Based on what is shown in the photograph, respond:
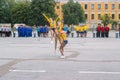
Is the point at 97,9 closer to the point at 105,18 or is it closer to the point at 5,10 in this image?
the point at 105,18

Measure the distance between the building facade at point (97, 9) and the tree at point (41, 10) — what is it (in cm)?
2539

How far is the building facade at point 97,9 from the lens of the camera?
5000 inches

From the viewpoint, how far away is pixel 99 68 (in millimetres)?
14594

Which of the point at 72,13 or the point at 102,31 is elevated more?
A: the point at 72,13

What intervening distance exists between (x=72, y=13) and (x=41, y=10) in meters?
14.9

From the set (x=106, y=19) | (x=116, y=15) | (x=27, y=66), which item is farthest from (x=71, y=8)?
(x=27, y=66)

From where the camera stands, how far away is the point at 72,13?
369 ft

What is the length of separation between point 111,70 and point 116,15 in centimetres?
11629

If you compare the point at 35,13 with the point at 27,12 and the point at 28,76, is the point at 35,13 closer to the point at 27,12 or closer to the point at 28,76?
the point at 27,12

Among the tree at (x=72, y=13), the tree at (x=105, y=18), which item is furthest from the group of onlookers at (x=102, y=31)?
the tree at (x=105, y=18)

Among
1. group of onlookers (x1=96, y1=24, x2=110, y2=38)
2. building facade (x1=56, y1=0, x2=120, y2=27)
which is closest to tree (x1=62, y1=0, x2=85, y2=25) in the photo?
building facade (x1=56, y1=0, x2=120, y2=27)

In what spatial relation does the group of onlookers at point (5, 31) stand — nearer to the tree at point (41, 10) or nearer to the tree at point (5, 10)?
the tree at point (41, 10)

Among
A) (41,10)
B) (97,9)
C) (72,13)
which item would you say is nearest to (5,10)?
(41,10)

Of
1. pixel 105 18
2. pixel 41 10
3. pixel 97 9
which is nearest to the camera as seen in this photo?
pixel 41 10
